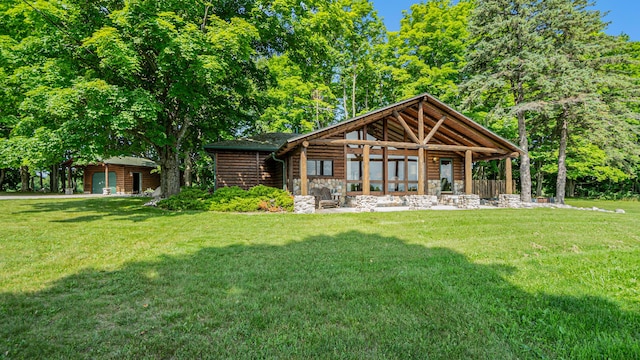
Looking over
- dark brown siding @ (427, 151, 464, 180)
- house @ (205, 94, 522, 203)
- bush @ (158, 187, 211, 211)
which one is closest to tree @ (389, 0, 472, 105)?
dark brown siding @ (427, 151, 464, 180)

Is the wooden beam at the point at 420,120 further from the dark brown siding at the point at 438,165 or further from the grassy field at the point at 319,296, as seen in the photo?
the grassy field at the point at 319,296

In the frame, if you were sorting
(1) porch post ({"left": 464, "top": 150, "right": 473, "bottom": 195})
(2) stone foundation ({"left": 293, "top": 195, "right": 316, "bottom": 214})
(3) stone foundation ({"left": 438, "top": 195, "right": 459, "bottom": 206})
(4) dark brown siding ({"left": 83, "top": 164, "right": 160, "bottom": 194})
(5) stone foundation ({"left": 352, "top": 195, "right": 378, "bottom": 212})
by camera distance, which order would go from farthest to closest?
(4) dark brown siding ({"left": 83, "top": 164, "right": 160, "bottom": 194}) < (3) stone foundation ({"left": 438, "top": 195, "right": 459, "bottom": 206}) < (1) porch post ({"left": 464, "top": 150, "right": 473, "bottom": 195}) < (5) stone foundation ({"left": 352, "top": 195, "right": 378, "bottom": 212}) < (2) stone foundation ({"left": 293, "top": 195, "right": 316, "bottom": 214})

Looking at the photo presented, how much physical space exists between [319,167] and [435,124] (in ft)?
20.1

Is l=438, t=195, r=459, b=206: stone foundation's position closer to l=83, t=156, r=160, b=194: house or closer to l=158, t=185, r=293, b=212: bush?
l=158, t=185, r=293, b=212: bush

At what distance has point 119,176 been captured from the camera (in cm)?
2697

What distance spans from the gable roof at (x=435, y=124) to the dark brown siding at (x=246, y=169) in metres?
2.81

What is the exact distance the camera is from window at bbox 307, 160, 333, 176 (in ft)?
48.8

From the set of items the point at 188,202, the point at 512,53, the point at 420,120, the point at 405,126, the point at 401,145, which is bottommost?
the point at 188,202

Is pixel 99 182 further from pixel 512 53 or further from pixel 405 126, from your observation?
pixel 512 53

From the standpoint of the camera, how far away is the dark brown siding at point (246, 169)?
1518 centimetres

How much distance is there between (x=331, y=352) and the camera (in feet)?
7.25

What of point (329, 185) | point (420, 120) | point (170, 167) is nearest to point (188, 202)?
point (170, 167)

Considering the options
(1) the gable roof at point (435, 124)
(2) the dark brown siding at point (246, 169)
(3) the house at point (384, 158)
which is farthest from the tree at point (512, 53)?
(2) the dark brown siding at point (246, 169)

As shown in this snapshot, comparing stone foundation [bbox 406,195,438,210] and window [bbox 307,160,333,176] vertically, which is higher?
window [bbox 307,160,333,176]
